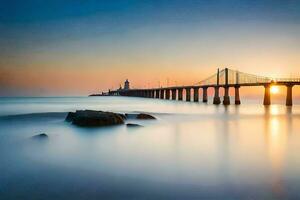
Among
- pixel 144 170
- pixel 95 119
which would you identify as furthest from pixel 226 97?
pixel 144 170

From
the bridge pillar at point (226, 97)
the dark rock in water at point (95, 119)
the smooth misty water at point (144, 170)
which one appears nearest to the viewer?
the smooth misty water at point (144, 170)

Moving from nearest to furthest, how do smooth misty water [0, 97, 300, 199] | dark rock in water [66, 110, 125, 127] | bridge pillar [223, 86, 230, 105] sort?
1. smooth misty water [0, 97, 300, 199]
2. dark rock in water [66, 110, 125, 127]
3. bridge pillar [223, 86, 230, 105]

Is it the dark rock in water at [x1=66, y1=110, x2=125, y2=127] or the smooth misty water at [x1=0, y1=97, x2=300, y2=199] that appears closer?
the smooth misty water at [x1=0, y1=97, x2=300, y2=199]

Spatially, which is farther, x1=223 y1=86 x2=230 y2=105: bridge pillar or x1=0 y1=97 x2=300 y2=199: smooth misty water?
x1=223 y1=86 x2=230 y2=105: bridge pillar

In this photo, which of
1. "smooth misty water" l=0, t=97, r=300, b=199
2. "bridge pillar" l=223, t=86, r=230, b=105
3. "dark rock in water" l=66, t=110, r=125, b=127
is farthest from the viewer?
"bridge pillar" l=223, t=86, r=230, b=105

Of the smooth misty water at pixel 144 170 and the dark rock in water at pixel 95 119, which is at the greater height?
the dark rock in water at pixel 95 119

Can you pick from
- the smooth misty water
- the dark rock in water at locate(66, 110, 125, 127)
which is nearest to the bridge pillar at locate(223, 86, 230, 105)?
the dark rock in water at locate(66, 110, 125, 127)

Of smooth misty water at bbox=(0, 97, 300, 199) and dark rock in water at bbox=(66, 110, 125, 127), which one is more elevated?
dark rock in water at bbox=(66, 110, 125, 127)

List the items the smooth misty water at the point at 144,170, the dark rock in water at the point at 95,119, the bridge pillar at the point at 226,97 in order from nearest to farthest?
the smooth misty water at the point at 144,170
the dark rock in water at the point at 95,119
the bridge pillar at the point at 226,97

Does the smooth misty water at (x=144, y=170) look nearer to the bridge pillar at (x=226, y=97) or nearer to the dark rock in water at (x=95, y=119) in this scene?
the dark rock in water at (x=95, y=119)

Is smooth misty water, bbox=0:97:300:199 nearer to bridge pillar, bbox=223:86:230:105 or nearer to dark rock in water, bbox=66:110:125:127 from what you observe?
dark rock in water, bbox=66:110:125:127

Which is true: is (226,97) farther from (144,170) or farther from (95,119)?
(144,170)

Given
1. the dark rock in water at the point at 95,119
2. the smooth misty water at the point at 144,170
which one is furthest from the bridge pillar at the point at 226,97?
the smooth misty water at the point at 144,170

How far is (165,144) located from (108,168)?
6.85m
